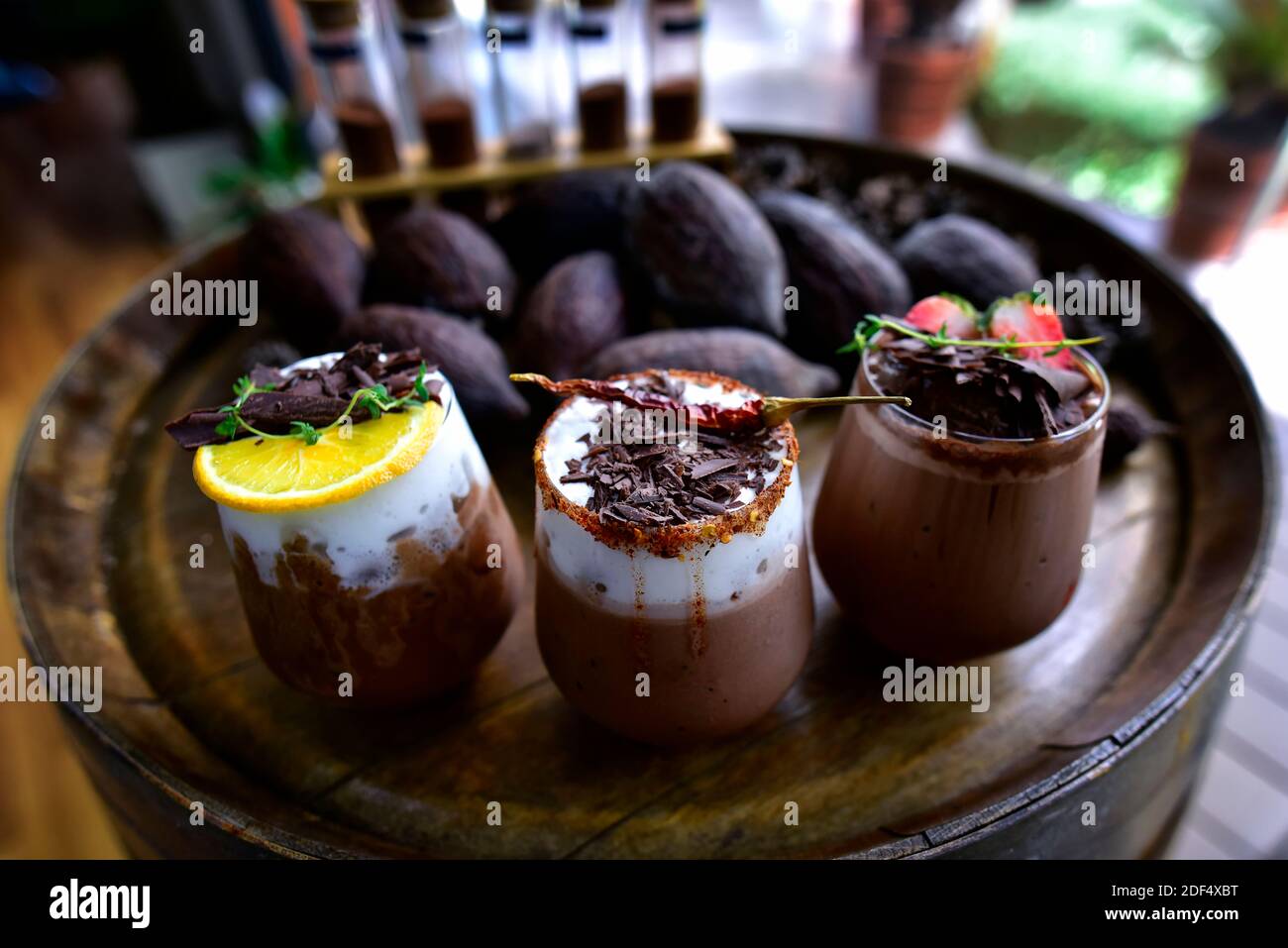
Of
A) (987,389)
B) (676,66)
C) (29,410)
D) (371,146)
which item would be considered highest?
(676,66)

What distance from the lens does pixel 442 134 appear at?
5.65 ft

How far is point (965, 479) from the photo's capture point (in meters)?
0.88

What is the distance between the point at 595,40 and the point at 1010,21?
11.4ft

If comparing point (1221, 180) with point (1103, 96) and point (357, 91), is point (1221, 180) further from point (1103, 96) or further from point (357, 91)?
point (357, 91)

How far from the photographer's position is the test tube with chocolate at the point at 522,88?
1740mm

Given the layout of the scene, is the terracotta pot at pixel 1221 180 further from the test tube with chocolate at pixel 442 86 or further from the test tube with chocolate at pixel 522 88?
the test tube with chocolate at pixel 442 86

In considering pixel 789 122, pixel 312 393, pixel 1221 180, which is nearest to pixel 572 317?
pixel 312 393

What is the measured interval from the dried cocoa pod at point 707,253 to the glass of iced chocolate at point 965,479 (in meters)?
0.43

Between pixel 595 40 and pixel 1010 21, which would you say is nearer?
pixel 595 40

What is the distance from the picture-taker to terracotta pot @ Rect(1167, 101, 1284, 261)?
292cm

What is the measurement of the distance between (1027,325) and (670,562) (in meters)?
0.49

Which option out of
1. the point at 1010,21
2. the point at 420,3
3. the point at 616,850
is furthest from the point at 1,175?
the point at 1010,21
